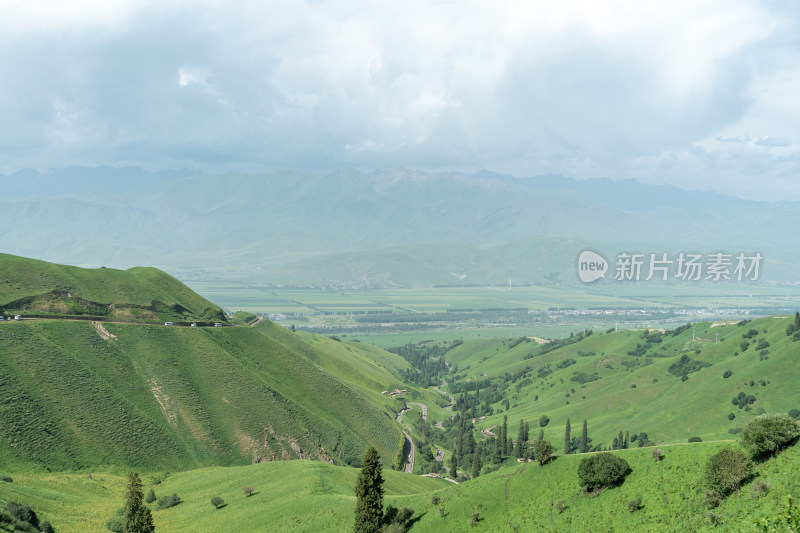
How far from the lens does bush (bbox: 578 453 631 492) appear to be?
68.8m

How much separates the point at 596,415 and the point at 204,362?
12527 centimetres

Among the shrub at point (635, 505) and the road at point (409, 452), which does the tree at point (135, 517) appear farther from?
the road at point (409, 452)

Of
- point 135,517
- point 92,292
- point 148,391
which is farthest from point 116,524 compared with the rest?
point 92,292

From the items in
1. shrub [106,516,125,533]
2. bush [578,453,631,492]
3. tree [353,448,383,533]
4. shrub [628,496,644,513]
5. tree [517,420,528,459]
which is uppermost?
bush [578,453,631,492]

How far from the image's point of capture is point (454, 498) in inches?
3258

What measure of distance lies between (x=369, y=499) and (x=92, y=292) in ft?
411

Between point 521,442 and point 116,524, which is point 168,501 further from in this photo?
point 521,442

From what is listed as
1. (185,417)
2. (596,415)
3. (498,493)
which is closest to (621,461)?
(498,493)

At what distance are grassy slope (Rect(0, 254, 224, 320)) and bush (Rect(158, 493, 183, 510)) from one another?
7569 centimetres

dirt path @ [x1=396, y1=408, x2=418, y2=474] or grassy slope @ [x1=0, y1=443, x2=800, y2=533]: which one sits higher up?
grassy slope @ [x1=0, y1=443, x2=800, y2=533]

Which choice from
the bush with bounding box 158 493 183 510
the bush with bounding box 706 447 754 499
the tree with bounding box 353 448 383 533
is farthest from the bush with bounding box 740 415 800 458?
the bush with bounding box 158 493 183 510

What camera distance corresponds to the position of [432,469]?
6319 inches

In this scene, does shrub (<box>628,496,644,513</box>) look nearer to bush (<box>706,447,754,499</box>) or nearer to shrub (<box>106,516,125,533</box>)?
bush (<box>706,447,754,499</box>)

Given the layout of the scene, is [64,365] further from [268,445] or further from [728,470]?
[728,470]
